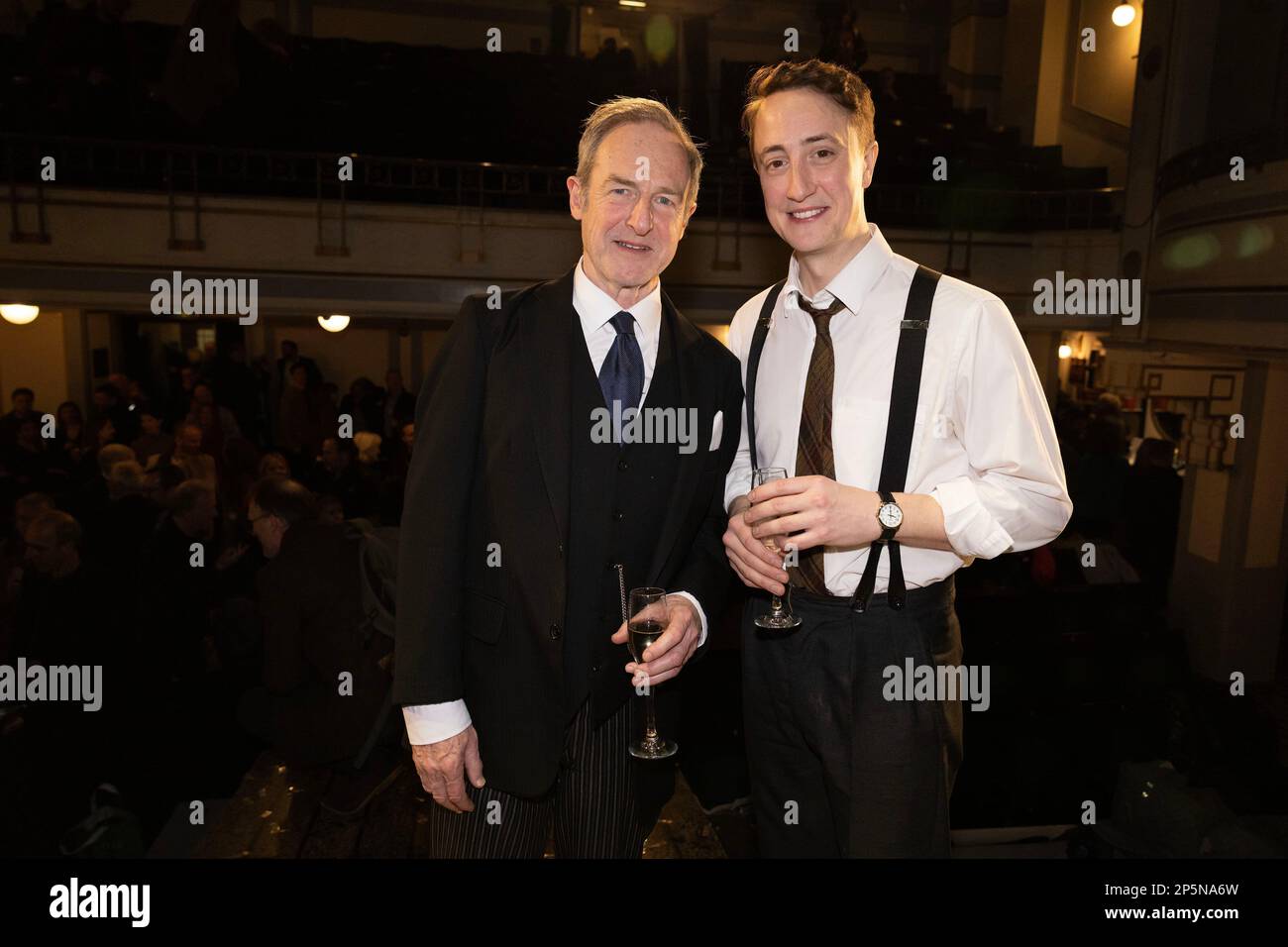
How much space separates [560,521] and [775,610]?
1.57 feet

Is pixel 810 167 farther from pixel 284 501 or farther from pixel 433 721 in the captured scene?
pixel 284 501

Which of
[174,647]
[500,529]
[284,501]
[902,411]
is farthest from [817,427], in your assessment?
[174,647]

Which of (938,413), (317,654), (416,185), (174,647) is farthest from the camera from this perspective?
(416,185)

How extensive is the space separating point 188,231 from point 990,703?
7.15 m

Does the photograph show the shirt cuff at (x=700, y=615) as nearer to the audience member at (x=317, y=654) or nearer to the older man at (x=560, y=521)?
the older man at (x=560, y=521)

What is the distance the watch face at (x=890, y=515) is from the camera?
1667 mm

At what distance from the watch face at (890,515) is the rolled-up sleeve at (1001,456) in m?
0.10

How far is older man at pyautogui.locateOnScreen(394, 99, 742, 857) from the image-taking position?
5.63ft

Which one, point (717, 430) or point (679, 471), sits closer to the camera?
point (679, 471)

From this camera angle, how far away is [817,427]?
6.09ft

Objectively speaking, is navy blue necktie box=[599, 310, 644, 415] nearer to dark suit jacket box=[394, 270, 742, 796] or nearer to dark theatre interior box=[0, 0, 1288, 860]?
dark suit jacket box=[394, 270, 742, 796]
